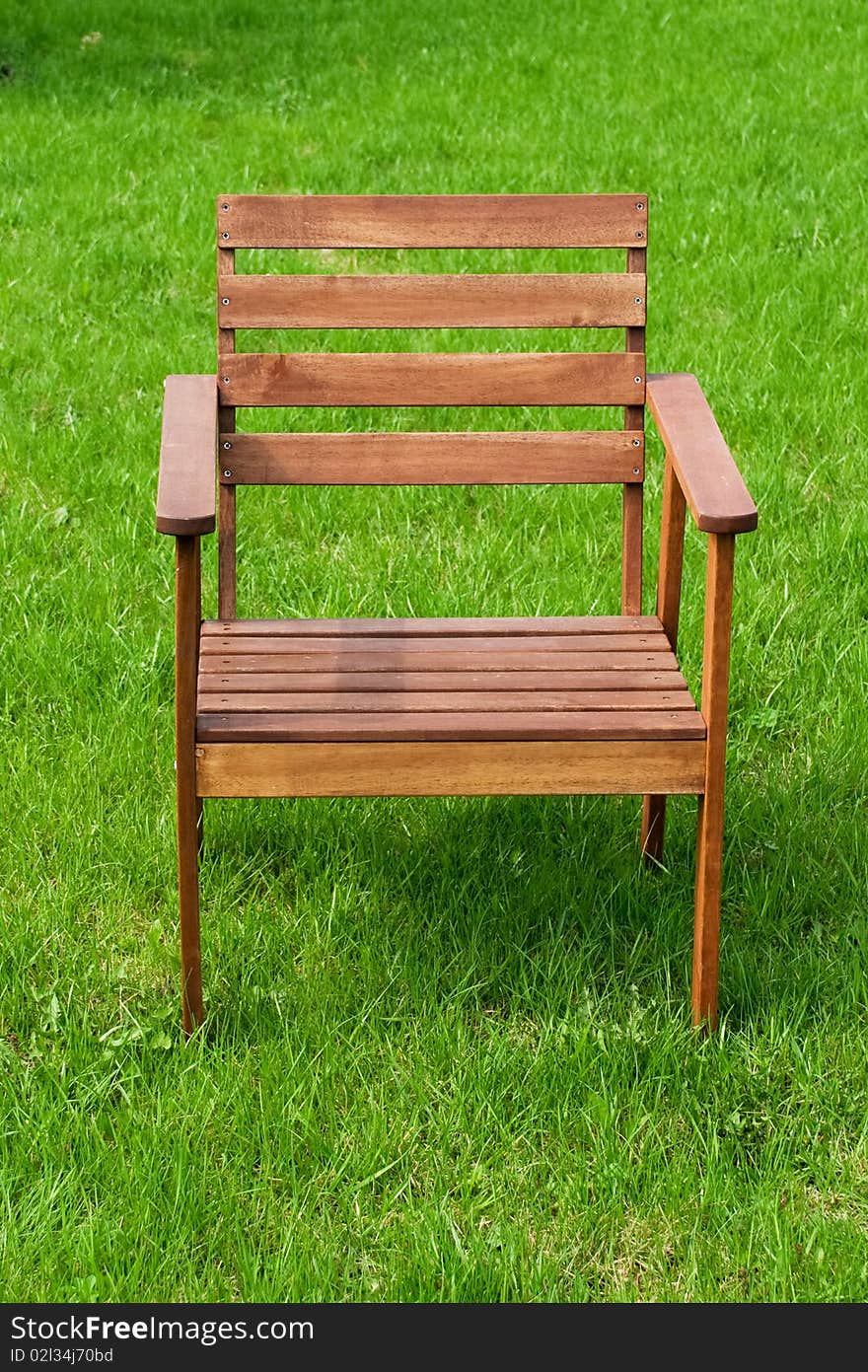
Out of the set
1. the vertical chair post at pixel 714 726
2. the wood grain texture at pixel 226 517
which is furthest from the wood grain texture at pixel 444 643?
the vertical chair post at pixel 714 726

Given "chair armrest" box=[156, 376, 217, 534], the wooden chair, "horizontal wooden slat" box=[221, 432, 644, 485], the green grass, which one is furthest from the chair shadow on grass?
"chair armrest" box=[156, 376, 217, 534]

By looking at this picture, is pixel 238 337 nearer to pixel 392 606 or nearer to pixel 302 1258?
pixel 392 606

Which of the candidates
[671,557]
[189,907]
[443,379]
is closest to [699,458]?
[671,557]

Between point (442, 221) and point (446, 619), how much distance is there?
709mm

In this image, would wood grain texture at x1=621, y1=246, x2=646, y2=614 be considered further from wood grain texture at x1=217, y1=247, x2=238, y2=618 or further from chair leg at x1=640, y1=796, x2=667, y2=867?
wood grain texture at x1=217, y1=247, x2=238, y2=618

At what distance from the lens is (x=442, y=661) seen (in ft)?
9.02

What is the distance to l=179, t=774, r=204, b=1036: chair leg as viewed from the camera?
248 cm

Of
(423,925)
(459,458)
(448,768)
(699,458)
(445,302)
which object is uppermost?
(445,302)

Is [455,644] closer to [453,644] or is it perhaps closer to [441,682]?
[453,644]

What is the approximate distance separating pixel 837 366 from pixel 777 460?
0.68m

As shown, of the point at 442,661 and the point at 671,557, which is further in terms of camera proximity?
the point at 671,557

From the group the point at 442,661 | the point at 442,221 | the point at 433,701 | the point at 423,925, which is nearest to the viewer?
the point at 433,701

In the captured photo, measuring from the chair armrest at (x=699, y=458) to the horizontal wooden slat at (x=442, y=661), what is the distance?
1.01ft

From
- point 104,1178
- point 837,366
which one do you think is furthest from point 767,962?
point 837,366
